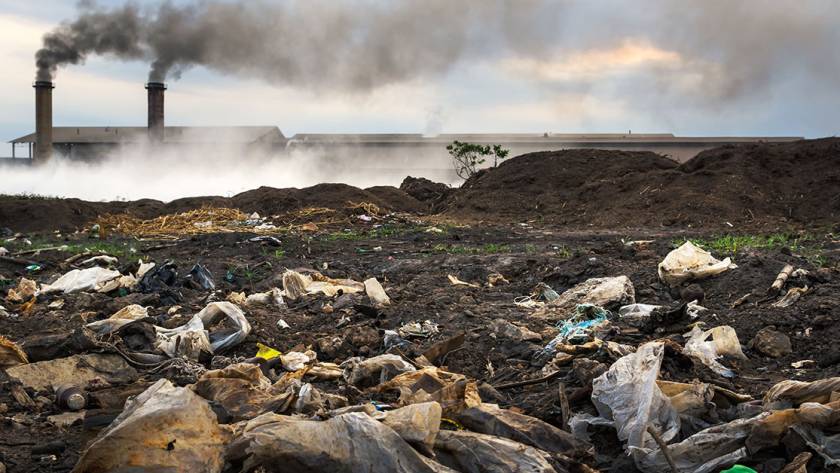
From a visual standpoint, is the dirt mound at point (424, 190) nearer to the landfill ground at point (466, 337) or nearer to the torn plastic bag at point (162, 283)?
the landfill ground at point (466, 337)

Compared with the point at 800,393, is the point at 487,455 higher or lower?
lower

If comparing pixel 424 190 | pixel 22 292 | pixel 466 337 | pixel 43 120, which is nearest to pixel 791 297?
pixel 466 337

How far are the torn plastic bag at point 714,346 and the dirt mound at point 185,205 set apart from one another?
51.0 ft

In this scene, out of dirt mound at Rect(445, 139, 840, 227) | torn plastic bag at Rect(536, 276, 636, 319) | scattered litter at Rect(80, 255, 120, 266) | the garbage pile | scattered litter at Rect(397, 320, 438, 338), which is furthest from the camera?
dirt mound at Rect(445, 139, 840, 227)

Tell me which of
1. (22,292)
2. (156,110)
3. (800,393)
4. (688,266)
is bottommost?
(22,292)

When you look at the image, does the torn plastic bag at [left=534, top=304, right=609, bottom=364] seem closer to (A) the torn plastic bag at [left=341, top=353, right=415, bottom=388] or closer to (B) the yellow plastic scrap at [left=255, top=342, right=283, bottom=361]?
(A) the torn plastic bag at [left=341, top=353, right=415, bottom=388]

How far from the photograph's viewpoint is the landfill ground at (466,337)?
3.44 m

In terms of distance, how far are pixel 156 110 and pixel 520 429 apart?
30644mm

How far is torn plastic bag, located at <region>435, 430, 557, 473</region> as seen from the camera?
9.96 ft

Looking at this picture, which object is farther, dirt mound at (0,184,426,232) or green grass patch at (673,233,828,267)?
dirt mound at (0,184,426,232)

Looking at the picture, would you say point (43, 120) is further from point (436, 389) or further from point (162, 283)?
point (436, 389)

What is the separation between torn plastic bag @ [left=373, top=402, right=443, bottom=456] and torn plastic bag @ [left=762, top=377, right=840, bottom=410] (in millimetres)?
1566

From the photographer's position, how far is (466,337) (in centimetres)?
534

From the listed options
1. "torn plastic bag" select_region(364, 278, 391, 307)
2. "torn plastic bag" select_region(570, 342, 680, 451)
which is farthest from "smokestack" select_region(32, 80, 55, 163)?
"torn plastic bag" select_region(570, 342, 680, 451)
